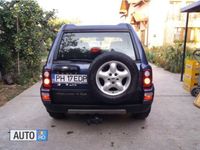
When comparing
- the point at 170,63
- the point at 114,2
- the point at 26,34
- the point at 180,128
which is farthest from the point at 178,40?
the point at 114,2

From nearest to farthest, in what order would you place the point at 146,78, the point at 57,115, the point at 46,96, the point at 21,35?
the point at 146,78
the point at 46,96
the point at 57,115
the point at 21,35

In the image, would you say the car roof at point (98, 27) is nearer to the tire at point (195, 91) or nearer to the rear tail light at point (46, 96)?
the rear tail light at point (46, 96)

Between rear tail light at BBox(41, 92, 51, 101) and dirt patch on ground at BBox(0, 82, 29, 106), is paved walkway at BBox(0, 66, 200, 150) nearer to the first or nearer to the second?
dirt patch on ground at BBox(0, 82, 29, 106)

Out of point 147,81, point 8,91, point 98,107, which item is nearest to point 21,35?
point 8,91

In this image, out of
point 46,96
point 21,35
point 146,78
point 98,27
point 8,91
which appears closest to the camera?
point 146,78

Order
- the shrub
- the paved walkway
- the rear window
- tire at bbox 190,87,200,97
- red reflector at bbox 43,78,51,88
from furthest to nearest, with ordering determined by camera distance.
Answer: the shrub
tire at bbox 190,87,200,97
the rear window
red reflector at bbox 43,78,51,88
the paved walkway

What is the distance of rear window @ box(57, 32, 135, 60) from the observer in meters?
3.46

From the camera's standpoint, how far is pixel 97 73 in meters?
3.03

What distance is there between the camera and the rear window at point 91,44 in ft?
11.4

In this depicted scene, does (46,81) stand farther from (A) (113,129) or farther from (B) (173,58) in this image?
(B) (173,58)

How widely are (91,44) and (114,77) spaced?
922mm

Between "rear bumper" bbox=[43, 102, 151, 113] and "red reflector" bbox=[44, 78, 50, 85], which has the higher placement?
"red reflector" bbox=[44, 78, 50, 85]

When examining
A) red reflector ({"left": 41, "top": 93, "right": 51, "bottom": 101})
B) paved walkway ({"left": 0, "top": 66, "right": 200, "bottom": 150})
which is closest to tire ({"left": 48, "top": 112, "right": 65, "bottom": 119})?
paved walkway ({"left": 0, "top": 66, "right": 200, "bottom": 150})

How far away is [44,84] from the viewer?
3291mm
